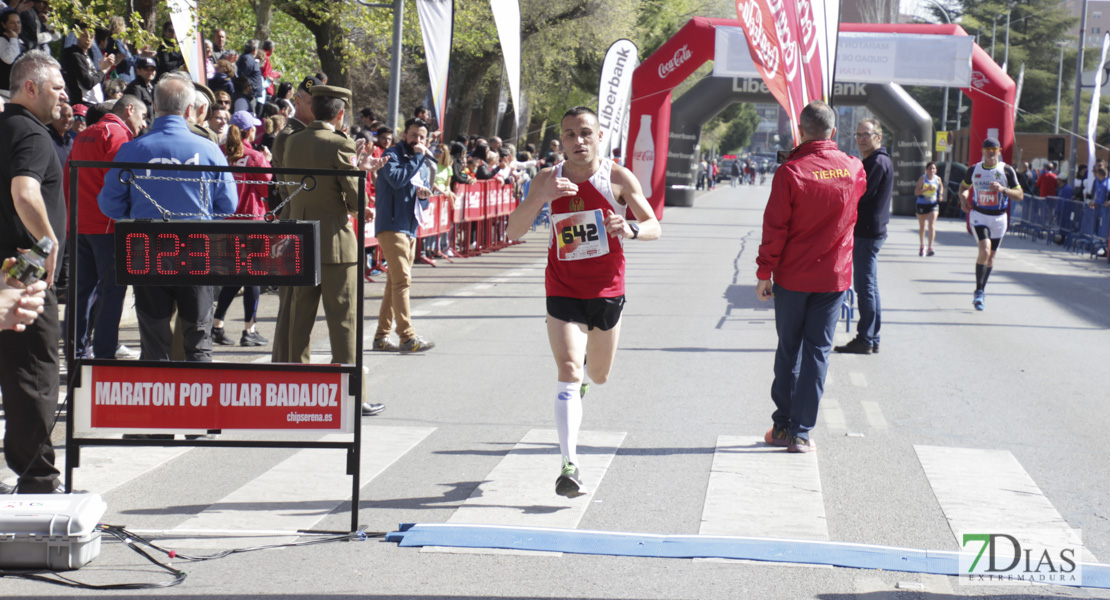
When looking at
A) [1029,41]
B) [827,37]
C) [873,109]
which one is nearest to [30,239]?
[827,37]

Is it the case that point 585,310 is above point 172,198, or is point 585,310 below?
below

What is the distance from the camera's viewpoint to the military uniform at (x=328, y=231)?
766 cm

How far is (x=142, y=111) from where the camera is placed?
325 inches

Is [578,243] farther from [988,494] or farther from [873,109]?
[873,109]

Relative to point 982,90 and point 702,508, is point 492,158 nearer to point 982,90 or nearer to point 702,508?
point 982,90

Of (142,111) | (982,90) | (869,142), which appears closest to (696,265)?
(869,142)

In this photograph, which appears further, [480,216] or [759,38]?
[480,216]

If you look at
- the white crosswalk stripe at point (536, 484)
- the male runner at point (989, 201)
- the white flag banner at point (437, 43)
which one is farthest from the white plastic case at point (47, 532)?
the male runner at point (989, 201)

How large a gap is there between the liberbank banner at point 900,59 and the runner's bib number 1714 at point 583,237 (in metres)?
25.8

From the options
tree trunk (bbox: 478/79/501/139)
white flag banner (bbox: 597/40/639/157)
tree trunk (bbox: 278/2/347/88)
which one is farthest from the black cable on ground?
tree trunk (bbox: 478/79/501/139)

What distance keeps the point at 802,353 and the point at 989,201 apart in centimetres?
767

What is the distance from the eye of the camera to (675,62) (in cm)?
3084

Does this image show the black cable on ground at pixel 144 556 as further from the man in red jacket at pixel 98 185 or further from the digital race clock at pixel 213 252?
the man in red jacket at pixel 98 185

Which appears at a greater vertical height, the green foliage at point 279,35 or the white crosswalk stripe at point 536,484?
the green foliage at point 279,35
